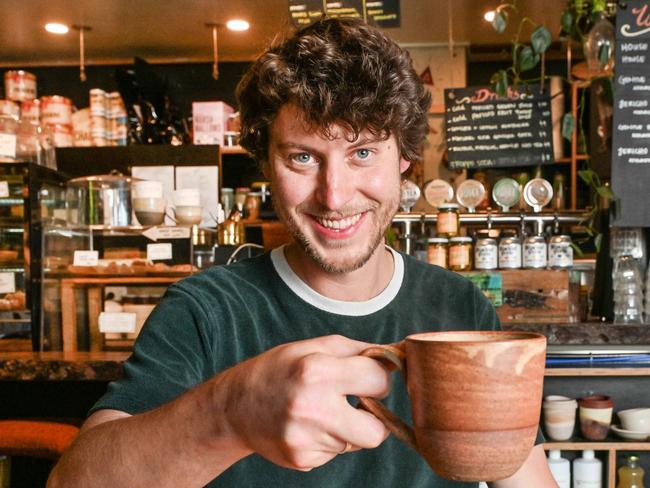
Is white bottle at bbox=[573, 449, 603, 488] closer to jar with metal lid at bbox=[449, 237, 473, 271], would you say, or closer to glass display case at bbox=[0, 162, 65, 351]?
jar with metal lid at bbox=[449, 237, 473, 271]

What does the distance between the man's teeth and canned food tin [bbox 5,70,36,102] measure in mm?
4999

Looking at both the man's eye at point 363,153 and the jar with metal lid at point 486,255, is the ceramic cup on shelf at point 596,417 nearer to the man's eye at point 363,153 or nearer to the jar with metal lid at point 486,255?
the jar with metal lid at point 486,255

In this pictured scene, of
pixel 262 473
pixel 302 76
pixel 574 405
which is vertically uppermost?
pixel 302 76

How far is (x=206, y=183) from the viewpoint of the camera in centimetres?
489

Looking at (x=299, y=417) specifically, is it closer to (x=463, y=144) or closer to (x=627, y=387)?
(x=627, y=387)

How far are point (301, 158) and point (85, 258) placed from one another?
1.72m

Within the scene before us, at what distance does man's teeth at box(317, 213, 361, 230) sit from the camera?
117 cm

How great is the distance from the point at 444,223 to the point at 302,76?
158cm

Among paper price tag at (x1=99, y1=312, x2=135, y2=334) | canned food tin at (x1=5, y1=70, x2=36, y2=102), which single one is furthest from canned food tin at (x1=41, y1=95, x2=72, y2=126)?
paper price tag at (x1=99, y1=312, x2=135, y2=334)

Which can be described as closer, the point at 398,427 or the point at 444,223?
the point at 398,427

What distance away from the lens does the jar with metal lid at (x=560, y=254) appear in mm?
2484

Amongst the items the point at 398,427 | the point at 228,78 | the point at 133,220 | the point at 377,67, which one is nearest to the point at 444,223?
the point at 133,220

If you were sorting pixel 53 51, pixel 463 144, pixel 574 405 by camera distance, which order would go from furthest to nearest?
pixel 53 51 < pixel 463 144 < pixel 574 405

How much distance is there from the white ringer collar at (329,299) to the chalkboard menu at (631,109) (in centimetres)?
139
